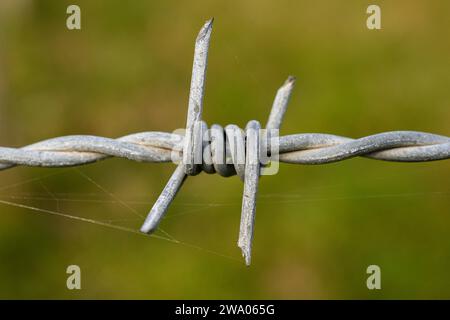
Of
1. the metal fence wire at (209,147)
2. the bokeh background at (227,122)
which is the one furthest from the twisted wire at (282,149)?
the bokeh background at (227,122)

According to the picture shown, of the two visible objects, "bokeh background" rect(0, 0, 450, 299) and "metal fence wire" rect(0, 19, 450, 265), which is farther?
"bokeh background" rect(0, 0, 450, 299)

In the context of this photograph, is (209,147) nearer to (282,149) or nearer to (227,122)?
(282,149)

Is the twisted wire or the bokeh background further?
the bokeh background

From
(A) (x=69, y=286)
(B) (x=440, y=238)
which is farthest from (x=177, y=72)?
(B) (x=440, y=238)

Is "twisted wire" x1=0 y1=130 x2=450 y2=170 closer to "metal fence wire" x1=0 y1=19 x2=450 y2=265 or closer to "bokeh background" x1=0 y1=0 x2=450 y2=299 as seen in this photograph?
"metal fence wire" x1=0 y1=19 x2=450 y2=265

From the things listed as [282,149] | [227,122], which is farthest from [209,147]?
[227,122]

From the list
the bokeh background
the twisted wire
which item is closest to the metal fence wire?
the twisted wire
